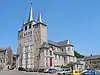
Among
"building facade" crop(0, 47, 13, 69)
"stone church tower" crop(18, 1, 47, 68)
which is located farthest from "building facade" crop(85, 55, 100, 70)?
"building facade" crop(0, 47, 13, 69)

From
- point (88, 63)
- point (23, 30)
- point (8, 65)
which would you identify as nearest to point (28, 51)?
point (23, 30)

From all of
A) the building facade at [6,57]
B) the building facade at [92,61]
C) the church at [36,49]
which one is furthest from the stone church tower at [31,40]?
the building facade at [92,61]

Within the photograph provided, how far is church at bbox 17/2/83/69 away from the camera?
287 feet

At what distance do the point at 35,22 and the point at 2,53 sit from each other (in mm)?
30229

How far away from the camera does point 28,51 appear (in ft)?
305

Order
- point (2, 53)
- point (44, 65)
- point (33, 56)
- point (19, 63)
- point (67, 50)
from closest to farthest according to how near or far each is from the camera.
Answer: point (44, 65), point (33, 56), point (19, 63), point (67, 50), point (2, 53)

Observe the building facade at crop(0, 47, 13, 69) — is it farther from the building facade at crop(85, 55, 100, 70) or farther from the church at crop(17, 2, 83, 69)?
the building facade at crop(85, 55, 100, 70)

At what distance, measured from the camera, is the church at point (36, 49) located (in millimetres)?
87375

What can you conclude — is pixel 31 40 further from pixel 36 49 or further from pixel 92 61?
pixel 92 61

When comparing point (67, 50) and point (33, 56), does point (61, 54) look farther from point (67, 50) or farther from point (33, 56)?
point (33, 56)

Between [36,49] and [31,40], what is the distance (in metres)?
5.20

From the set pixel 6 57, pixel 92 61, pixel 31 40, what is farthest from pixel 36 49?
pixel 92 61

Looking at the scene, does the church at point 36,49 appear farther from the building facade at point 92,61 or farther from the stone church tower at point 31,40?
the building facade at point 92,61

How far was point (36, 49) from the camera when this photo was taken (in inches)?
3583
